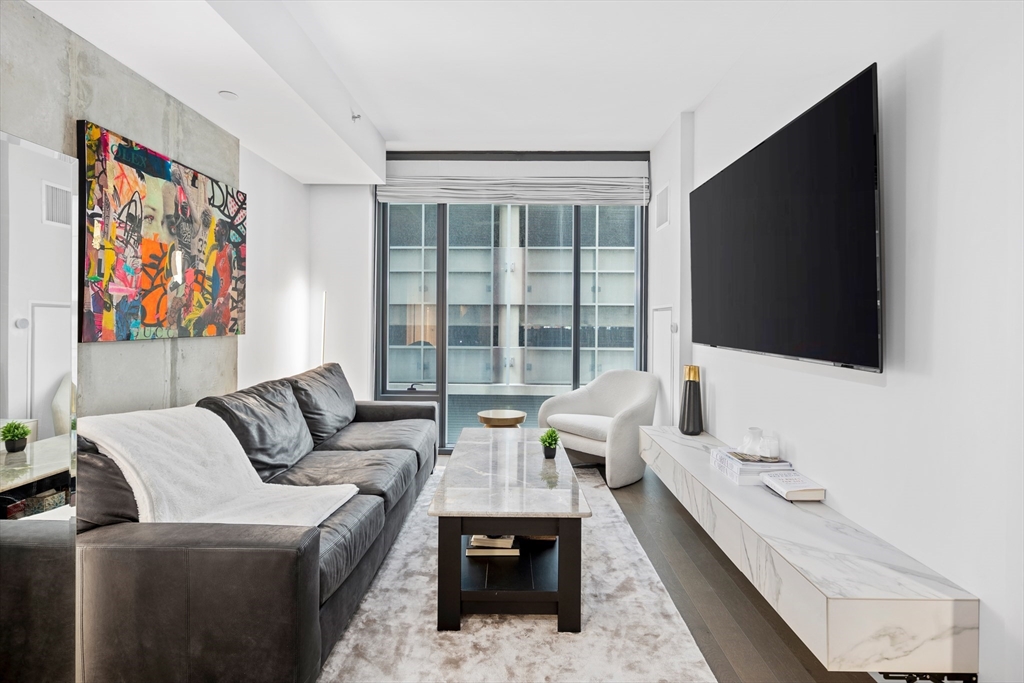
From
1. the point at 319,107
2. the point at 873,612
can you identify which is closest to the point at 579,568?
the point at 873,612

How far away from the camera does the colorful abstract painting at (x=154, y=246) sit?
2381 millimetres

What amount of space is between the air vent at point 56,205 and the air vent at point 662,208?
3903 millimetres

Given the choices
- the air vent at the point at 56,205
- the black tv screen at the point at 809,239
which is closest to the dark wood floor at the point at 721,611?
the black tv screen at the point at 809,239

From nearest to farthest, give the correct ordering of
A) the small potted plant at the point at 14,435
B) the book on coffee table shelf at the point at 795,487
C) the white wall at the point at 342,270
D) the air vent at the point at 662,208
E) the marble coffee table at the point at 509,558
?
1. the small potted plant at the point at 14,435
2. the marble coffee table at the point at 509,558
3. the book on coffee table shelf at the point at 795,487
4. the air vent at the point at 662,208
5. the white wall at the point at 342,270

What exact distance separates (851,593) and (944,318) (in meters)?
0.80

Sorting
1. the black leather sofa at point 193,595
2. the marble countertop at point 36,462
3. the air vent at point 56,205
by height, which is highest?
the air vent at point 56,205

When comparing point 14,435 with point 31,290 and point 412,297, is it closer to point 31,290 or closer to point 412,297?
point 31,290

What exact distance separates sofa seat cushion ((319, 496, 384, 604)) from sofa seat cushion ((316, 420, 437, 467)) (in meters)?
0.94

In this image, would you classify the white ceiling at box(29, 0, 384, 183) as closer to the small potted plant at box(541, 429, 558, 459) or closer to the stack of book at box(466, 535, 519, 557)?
the small potted plant at box(541, 429, 558, 459)

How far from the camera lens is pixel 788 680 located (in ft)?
6.24

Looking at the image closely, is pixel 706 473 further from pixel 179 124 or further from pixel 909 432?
pixel 179 124

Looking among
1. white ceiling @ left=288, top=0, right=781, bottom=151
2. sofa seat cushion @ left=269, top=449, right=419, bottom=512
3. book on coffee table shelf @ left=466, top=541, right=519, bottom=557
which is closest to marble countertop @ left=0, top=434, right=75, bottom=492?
sofa seat cushion @ left=269, top=449, right=419, bottom=512

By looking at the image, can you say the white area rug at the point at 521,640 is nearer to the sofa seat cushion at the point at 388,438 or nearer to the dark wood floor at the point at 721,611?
the dark wood floor at the point at 721,611

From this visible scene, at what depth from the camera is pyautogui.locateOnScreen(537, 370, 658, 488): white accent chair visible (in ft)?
13.6
